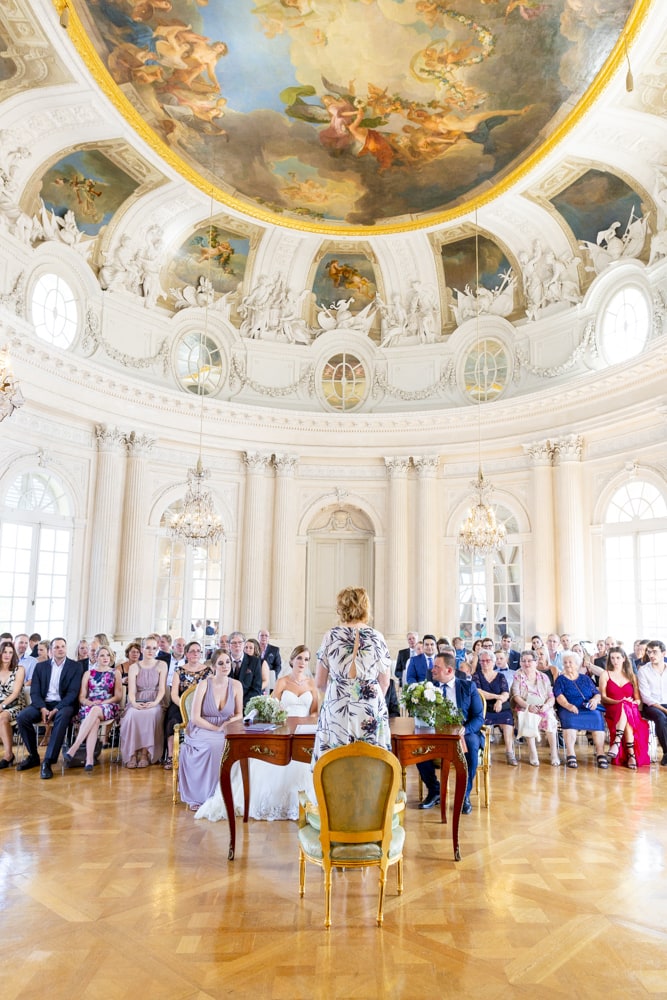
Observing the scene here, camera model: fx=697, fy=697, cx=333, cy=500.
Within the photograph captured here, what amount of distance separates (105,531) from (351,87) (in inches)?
378

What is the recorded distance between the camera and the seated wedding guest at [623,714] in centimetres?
896

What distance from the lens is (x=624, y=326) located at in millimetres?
13961

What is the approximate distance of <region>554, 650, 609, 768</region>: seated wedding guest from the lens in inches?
357

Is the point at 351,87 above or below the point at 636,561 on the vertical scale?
above

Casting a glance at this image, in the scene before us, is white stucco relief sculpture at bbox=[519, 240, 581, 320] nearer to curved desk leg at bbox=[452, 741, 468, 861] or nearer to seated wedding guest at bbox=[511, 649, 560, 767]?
seated wedding guest at bbox=[511, 649, 560, 767]

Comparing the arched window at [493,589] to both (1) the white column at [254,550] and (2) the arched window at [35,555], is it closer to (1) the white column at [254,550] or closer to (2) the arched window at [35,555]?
(1) the white column at [254,550]

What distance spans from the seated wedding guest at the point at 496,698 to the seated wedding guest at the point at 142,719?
4177mm

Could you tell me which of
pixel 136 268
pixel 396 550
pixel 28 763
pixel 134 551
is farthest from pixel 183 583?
pixel 28 763

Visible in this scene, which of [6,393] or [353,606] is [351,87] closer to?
[6,393]

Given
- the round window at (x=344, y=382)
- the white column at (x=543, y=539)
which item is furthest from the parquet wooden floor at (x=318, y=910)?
the round window at (x=344, y=382)

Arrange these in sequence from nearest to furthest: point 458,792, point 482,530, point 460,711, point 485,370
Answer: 1. point 458,792
2. point 460,711
3. point 482,530
4. point 485,370

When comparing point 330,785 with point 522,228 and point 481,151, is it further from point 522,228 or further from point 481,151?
point 522,228

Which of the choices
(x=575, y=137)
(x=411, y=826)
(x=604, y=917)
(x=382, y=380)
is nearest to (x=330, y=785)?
(x=604, y=917)

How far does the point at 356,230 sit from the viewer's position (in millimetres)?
15703
